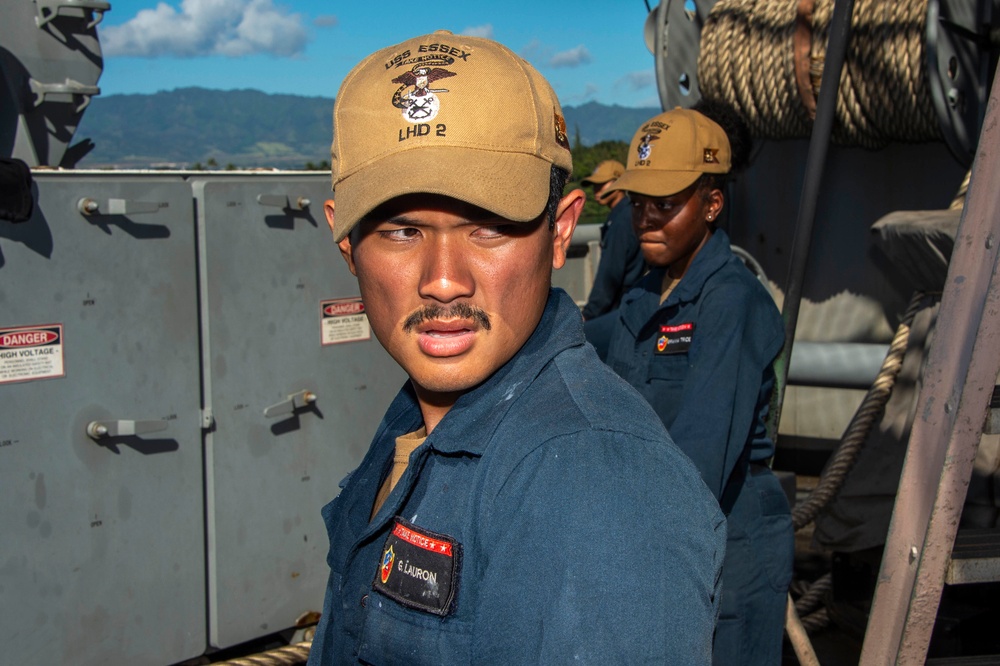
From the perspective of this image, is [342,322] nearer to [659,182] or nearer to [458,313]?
[659,182]

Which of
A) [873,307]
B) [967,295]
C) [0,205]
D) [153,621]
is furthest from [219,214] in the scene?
[873,307]

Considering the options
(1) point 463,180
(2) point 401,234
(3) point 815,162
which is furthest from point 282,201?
(1) point 463,180

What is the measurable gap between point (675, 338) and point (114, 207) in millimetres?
1753

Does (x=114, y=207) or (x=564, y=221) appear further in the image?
(x=114, y=207)

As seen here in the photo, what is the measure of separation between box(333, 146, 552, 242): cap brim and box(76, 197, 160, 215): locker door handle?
2.10 m

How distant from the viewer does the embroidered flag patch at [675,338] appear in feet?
9.10

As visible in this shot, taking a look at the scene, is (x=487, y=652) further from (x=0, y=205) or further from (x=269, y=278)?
(x=269, y=278)

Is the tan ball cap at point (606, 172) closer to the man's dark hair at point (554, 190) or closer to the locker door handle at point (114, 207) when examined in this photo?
the locker door handle at point (114, 207)

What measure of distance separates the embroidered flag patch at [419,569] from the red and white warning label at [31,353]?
2.15 m

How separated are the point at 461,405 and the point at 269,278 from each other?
2.44 meters

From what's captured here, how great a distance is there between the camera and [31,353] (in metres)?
2.94

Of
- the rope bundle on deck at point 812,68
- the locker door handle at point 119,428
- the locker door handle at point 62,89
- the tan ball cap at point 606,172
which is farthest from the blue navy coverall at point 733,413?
the tan ball cap at point 606,172

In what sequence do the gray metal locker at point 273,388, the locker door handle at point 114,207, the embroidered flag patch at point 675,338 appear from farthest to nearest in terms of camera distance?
the gray metal locker at point 273,388, the locker door handle at point 114,207, the embroidered flag patch at point 675,338

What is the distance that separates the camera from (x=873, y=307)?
5168 mm
